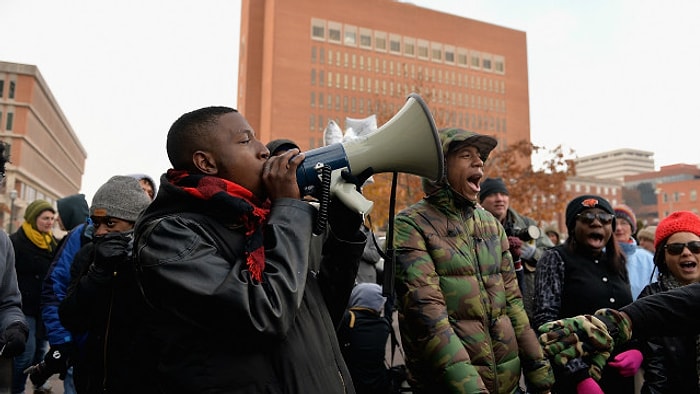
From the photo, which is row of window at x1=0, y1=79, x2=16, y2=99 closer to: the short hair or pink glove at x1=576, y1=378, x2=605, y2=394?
the short hair

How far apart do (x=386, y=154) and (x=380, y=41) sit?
77.3 meters

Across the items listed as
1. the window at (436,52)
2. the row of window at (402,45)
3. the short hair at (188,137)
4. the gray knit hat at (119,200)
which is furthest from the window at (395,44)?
the short hair at (188,137)

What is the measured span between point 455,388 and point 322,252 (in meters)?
0.94

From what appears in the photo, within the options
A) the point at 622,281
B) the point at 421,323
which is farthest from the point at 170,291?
the point at 622,281

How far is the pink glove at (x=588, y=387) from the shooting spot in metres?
2.65

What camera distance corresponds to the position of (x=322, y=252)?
6.23ft

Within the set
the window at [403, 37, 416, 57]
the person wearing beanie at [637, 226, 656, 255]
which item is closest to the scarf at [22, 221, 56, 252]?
the person wearing beanie at [637, 226, 656, 255]

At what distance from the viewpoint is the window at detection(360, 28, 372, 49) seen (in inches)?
2913

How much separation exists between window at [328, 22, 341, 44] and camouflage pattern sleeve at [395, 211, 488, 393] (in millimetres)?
73374

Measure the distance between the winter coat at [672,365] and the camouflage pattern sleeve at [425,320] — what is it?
1.06 meters

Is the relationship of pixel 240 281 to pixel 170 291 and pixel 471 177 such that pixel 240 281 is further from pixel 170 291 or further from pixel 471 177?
pixel 471 177

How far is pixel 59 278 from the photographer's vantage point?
12.0ft

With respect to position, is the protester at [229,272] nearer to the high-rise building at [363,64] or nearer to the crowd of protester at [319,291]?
the crowd of protester at [319,291]

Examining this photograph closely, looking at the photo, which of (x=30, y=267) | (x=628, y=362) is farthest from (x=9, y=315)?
(x=628, y=362)
